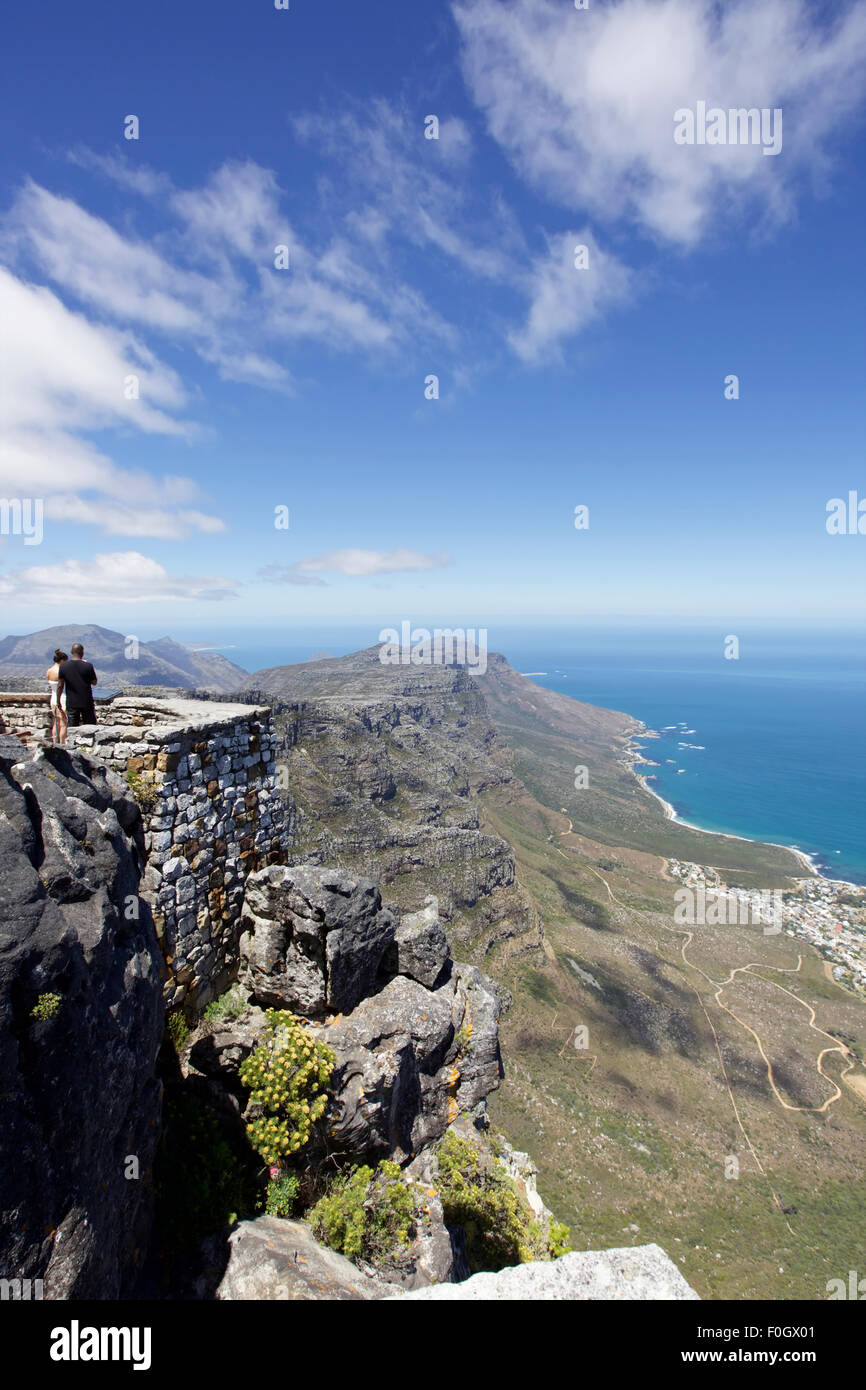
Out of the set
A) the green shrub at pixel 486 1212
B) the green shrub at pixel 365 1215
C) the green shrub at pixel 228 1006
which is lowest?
the green shrub at pixel 486 1212

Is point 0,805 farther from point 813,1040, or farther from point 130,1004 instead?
point 813,1040

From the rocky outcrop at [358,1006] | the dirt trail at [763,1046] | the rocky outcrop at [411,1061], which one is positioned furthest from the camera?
the dirt trail at [763,1046]

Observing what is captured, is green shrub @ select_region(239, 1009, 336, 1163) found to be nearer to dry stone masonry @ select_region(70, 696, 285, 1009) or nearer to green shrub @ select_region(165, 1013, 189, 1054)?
green shrub @ select_region(165, 1013, 189, 1054)

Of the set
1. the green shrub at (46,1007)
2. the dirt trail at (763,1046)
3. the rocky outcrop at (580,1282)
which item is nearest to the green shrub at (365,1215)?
the rocky outcrop at (580,1282)

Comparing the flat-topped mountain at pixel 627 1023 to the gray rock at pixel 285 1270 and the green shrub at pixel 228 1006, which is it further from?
the green shrub at pixel 228 1006

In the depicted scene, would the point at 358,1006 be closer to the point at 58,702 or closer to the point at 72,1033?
the point at 72,1033

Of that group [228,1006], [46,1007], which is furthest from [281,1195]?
[46,1007]
